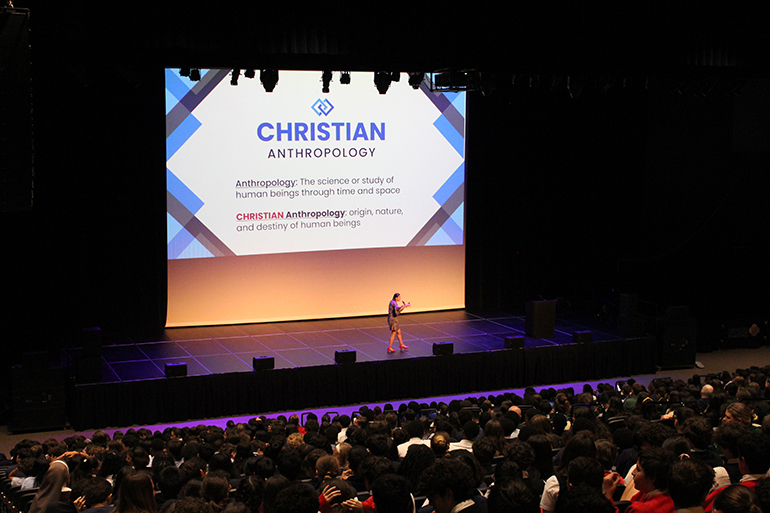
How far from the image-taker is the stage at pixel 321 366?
37.8ft

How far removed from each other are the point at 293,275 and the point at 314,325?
1.06m

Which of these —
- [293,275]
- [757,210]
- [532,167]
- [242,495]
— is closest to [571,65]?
[532,167]

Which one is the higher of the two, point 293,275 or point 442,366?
point 293,275

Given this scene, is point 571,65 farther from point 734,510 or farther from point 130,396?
point 734,510

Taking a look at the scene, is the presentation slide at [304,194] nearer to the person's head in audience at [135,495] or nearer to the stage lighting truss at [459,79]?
the stage lighting truss at [459,79]

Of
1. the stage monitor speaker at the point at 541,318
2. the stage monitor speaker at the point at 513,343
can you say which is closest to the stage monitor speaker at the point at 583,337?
the stage monitor speaker at the point at 541,318

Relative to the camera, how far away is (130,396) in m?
11.4

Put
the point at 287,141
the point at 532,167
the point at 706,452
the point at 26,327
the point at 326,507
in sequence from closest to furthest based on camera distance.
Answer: the point at 326,507, the point at 706,452, the point at 26,327, the point at 287,141, the point at 532,167

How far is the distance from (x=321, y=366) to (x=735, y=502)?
944 centimetres

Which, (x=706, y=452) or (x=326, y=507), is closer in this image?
(x=326, y=507)

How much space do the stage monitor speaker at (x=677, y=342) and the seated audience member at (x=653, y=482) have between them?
11.1 meters

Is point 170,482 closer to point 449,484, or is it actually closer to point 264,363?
point 449,484

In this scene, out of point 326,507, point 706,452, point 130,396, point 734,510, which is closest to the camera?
point 734,510

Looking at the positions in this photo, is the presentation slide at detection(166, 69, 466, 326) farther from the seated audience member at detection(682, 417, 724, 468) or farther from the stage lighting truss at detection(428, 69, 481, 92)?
the seated audience member at detection(682, 417, 724, 468)
